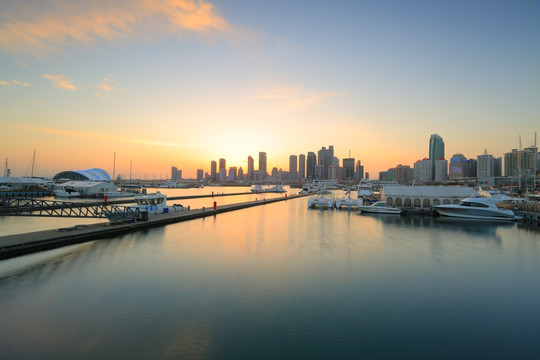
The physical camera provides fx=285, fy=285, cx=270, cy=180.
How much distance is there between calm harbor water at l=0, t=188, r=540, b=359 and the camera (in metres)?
10.7

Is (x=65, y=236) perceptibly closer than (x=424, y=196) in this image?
Yes

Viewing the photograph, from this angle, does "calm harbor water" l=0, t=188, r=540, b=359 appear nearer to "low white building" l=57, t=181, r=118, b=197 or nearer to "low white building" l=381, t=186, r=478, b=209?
"low white building" l=381, t=186, r=478, b=209

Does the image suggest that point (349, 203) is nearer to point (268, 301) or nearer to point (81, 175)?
point (268, 301)

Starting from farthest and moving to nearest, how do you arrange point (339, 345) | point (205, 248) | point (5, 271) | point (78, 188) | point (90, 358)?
point (78, 188), point (205, 248), point (5, 271), point (339, 345), point (90, 358)

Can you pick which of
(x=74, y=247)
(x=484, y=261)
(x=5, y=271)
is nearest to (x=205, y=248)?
(x=74, y=247)

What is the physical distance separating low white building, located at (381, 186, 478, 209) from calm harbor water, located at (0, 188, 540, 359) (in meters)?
23.0

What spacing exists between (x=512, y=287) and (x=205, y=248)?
2297cm

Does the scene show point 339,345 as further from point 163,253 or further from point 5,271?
point 5,271

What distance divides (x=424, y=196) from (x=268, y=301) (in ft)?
155

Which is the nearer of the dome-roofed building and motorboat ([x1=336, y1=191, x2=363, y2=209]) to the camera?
motorboat ([x1=336, y1=191, x2=363, y2=209])

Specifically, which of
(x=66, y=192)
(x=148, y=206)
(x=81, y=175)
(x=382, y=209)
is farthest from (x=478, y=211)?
(x=81, y=175)

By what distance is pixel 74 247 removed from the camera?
24.2 meters

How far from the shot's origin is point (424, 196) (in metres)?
52.5

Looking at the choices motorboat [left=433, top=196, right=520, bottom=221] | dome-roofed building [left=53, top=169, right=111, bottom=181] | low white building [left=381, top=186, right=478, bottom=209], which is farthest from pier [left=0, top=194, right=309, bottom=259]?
dome-roofed building [left=53, top=169, right=111, bottom=181]
